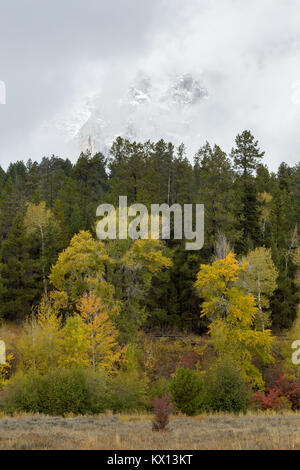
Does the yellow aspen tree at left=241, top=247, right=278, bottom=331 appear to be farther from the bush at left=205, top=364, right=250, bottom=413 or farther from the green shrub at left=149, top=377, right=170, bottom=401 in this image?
the bush at left=205, top=364, right=250, bottom=413

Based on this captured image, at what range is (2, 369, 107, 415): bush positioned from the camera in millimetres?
23734

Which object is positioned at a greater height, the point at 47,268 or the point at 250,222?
the point at 250,222

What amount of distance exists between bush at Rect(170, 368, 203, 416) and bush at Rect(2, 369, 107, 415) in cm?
438

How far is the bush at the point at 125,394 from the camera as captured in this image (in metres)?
25.2

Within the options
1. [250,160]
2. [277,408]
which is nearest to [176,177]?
[250,160]

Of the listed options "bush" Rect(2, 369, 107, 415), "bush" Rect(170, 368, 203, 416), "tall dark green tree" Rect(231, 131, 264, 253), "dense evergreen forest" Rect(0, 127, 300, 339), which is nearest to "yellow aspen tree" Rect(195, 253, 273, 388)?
"dense evergreen forest" Rect(0, 127, 300, 339)

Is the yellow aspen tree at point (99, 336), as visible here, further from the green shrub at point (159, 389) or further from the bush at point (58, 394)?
the bush at point (58, 394)

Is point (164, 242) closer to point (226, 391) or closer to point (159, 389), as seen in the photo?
point (159, 389)

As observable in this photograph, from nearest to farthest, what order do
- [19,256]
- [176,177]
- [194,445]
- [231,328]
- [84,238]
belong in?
[194,445], [231,328], [84,238], [19,256], [176,177]

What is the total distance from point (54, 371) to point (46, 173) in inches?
1726

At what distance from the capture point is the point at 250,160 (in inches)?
1715

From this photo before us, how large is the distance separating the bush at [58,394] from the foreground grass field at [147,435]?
18.5 ft

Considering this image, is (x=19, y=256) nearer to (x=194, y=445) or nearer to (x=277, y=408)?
(x=277, y=408)
